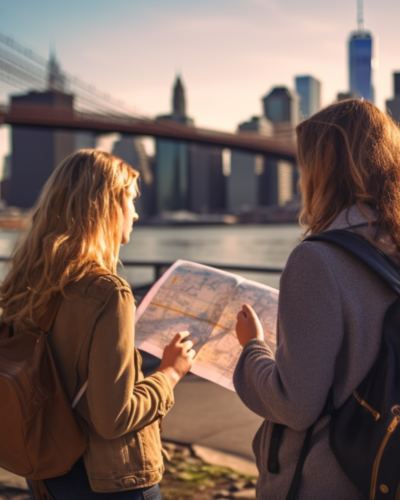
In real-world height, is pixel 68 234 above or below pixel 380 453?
above

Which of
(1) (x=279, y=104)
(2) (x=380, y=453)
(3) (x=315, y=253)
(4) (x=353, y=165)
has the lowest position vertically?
(2) (x=380, y=453)

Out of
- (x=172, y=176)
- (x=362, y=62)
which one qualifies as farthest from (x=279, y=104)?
(x=362, y=62)

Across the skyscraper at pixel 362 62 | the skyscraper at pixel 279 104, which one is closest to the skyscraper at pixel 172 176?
the skyscraper at pixel 279 104

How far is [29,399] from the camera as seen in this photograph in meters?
1.07

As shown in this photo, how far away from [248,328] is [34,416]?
445 mm

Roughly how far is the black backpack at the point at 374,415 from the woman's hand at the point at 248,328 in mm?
262

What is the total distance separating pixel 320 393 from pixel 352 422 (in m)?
0.07

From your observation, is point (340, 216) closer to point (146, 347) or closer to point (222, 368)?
point (222, 368)

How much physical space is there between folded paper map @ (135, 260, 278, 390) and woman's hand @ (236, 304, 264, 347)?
99 millimetres

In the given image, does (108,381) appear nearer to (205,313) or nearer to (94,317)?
(94,317)

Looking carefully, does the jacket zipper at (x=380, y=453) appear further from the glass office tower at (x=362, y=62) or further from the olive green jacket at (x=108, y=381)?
the glass office tower at (x=362, y=62)

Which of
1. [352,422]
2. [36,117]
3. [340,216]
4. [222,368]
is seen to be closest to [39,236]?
[222,368]

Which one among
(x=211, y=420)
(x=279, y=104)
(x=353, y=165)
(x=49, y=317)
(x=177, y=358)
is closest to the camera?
(x=353, y=165)

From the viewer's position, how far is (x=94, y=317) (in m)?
1.11
